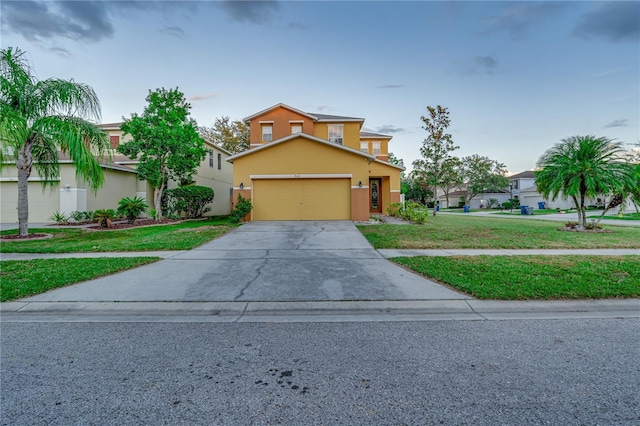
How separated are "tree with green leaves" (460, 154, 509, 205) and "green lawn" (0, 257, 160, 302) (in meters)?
53.2

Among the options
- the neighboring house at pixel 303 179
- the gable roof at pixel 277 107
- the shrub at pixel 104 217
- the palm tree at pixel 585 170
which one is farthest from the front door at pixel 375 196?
the shrub at pixel 104 217

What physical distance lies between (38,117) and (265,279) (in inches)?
457

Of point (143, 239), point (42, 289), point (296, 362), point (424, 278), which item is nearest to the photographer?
point (296, 362)

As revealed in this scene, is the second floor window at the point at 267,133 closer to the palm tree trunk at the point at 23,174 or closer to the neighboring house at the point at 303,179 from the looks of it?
the neighboring house at the point at 303,179

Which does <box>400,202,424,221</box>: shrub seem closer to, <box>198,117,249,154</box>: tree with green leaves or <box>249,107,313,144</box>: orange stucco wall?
<box>249,107,313,144</box>: orange stucco wall

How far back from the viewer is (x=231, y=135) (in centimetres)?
3650

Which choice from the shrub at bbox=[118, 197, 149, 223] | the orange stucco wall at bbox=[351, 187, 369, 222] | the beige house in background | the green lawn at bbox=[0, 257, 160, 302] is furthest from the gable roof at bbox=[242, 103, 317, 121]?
the green lawn at bbox=[0, 257, 160, 302]

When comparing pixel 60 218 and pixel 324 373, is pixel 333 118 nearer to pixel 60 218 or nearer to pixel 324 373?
pixel 60 218

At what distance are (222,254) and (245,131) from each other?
102 ft

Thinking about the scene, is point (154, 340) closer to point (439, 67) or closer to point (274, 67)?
point (274, 67)

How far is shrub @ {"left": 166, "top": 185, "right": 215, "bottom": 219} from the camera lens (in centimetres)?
1908

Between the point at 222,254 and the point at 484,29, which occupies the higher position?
the point at 484,29

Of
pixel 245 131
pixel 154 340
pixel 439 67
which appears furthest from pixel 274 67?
pixel 245 131

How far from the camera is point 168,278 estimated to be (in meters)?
5.95
